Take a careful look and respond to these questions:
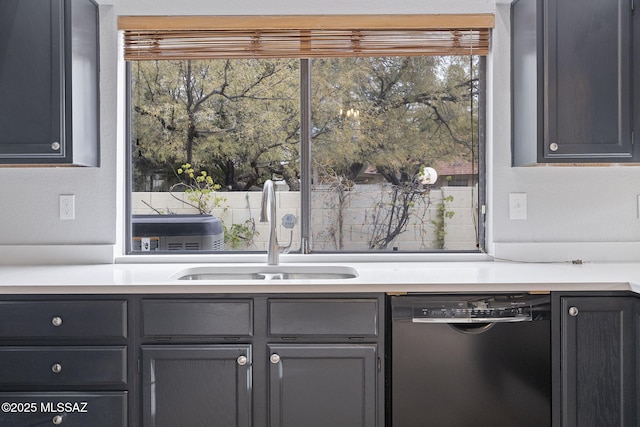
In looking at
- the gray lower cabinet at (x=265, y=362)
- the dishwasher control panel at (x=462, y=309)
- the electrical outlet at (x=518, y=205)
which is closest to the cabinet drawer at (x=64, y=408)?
the gray lower cabinet at (x=265, y=362)

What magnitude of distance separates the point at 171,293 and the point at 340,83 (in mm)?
1291

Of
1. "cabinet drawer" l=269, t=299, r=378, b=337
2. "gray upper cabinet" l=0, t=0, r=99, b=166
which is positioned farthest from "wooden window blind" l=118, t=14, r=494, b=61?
"cabinet drawer" l=269, t=299, r=378, b=337

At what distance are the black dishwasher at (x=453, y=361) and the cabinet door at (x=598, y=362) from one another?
151mm

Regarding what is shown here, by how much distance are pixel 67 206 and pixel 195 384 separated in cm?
114

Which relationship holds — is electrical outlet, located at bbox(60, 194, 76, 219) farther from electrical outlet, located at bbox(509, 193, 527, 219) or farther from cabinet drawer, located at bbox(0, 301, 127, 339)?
electrical outlet, located at bbox(509, 193, 527, 219)

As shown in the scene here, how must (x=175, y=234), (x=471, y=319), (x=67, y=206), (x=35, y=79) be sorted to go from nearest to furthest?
1. (x=471, y=319)
2. (x=35, y=79)
3. (x=67, y=206)
4. (x=175, y=234)

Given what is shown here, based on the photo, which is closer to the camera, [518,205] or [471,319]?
[471,319]

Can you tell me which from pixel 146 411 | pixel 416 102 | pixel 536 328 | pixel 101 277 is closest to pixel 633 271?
pixel 536 328

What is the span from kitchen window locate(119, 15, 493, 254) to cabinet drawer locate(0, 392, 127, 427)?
85cm

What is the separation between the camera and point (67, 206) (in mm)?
2463

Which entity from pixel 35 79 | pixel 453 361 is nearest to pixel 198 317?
pixel 453 361

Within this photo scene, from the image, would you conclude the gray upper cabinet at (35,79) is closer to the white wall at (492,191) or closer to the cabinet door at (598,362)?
the white wall at (492,191)

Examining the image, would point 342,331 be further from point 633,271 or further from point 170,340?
point 633,271

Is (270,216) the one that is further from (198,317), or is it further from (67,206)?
(67,206)
